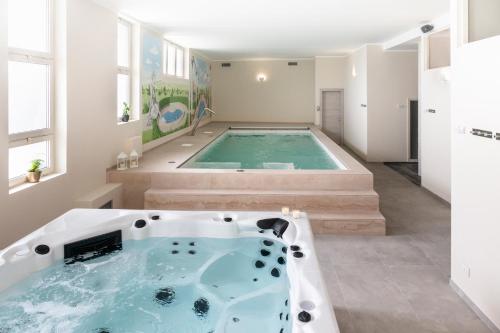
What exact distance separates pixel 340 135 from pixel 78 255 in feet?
32.5

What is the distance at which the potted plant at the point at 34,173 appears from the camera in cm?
361

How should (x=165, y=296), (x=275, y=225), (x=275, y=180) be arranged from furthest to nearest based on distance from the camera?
1. (x=275, y=180)
2. (x=275, y=225)
3. (x=165, y=296)

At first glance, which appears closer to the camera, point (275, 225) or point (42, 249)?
A: point (42, 249)

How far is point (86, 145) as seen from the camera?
15.1 ft

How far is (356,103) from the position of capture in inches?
388

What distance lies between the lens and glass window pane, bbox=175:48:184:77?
8.88 meters

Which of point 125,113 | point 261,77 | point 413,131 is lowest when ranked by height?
point 413,131

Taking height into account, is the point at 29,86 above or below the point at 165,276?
above

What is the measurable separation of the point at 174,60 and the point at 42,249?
6583 millimetres

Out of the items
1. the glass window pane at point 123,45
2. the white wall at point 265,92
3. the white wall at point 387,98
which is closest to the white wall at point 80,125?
the glass window pane at point 123,45

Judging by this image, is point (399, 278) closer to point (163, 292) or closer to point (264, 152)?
point (163, 292)

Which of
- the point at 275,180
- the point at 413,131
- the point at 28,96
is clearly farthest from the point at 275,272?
the point at 413,131

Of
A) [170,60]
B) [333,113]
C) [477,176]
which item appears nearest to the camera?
[477,176]

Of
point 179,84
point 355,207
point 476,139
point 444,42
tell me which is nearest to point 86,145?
point 355,207
